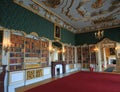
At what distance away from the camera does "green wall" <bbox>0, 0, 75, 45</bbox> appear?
16.1ft

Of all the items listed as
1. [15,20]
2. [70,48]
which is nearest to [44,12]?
[15,20]

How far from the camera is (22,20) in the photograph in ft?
19.0

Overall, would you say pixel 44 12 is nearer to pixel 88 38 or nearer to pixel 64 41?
pixel 64 41

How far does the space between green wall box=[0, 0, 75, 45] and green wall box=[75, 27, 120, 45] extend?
452 cm

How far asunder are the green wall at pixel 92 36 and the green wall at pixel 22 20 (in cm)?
452

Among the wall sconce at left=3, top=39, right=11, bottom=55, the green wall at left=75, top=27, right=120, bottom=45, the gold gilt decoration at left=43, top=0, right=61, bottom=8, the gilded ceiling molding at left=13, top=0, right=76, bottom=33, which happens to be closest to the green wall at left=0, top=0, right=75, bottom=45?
the gilded ceiling molding at left=13, top=0, right=76, bottom=33

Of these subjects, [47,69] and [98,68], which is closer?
[47,69]

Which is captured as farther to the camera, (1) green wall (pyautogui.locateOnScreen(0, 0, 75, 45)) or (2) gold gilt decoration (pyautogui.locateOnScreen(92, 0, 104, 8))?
(2) gold gilt decoration (pyautogui.locateOnScreen(92, 0, 104, 8))

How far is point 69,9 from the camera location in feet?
22.7

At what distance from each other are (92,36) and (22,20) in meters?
7.58

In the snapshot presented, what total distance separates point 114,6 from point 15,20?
5.75 meters

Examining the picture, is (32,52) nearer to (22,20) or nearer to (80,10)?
(22,20)

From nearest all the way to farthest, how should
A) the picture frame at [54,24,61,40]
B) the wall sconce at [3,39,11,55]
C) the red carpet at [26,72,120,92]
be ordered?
the red carpet at [26,72,120,92], the wall sconce at [3,39,11,55], the picture frame at [54,24,61,40]

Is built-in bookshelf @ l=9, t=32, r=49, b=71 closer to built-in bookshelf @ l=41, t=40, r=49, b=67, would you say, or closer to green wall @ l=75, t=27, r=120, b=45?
built-in bookshelf @ l=41, t=40, r=49, b=67
